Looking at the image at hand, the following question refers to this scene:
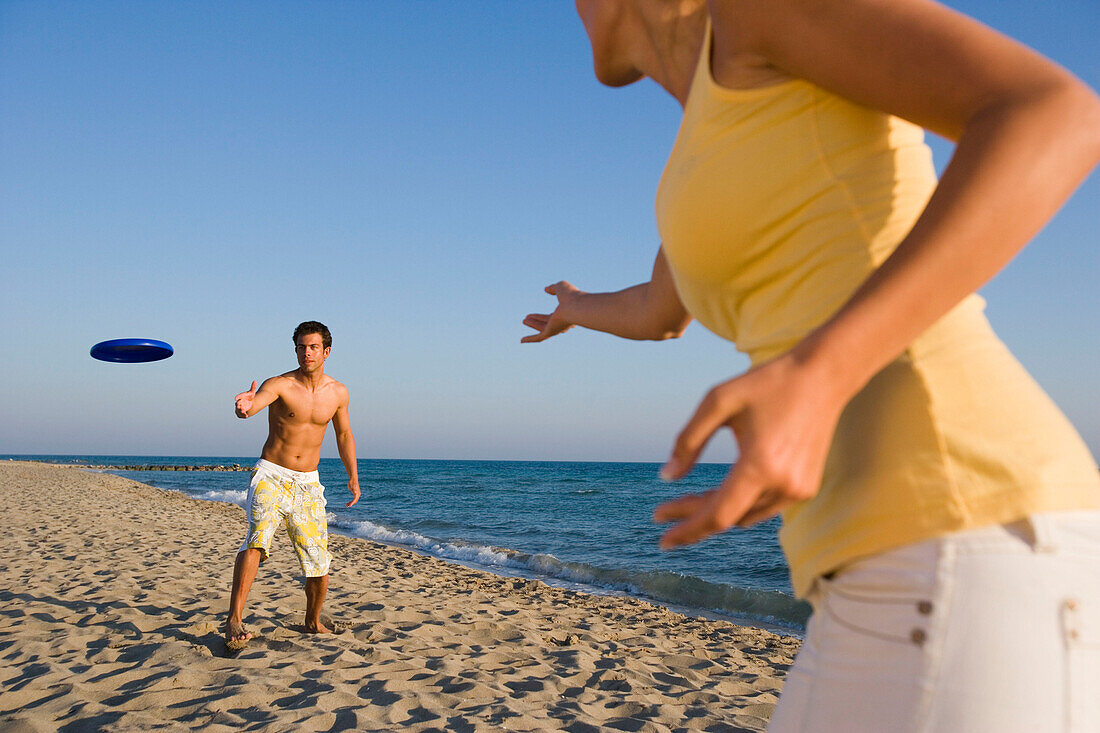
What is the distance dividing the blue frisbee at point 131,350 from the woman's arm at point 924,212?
343 inches

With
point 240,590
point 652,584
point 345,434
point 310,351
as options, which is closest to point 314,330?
point 310,351

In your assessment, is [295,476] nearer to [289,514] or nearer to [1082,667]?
[289,514]

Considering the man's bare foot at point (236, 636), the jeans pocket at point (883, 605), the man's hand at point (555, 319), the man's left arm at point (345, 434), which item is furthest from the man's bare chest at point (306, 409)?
the jeans pocket at point (883, 605)

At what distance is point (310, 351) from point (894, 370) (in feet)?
21.3

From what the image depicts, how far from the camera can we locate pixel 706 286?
0.88 meters

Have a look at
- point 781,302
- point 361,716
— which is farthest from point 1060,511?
point 361,716

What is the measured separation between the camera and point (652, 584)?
1180 cm

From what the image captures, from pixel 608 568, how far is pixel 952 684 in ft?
44.9

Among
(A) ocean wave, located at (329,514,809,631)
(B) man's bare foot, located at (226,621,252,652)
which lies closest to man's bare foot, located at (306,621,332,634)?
(B) man's bare foot, located at (226,621,252,652)

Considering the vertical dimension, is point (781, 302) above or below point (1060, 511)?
above

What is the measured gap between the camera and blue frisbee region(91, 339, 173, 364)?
7.91 metres

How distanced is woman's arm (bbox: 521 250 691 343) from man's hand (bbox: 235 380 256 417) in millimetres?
4886

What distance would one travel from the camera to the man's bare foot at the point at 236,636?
5539 millimetres

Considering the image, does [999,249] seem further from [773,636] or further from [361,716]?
[773,636]
